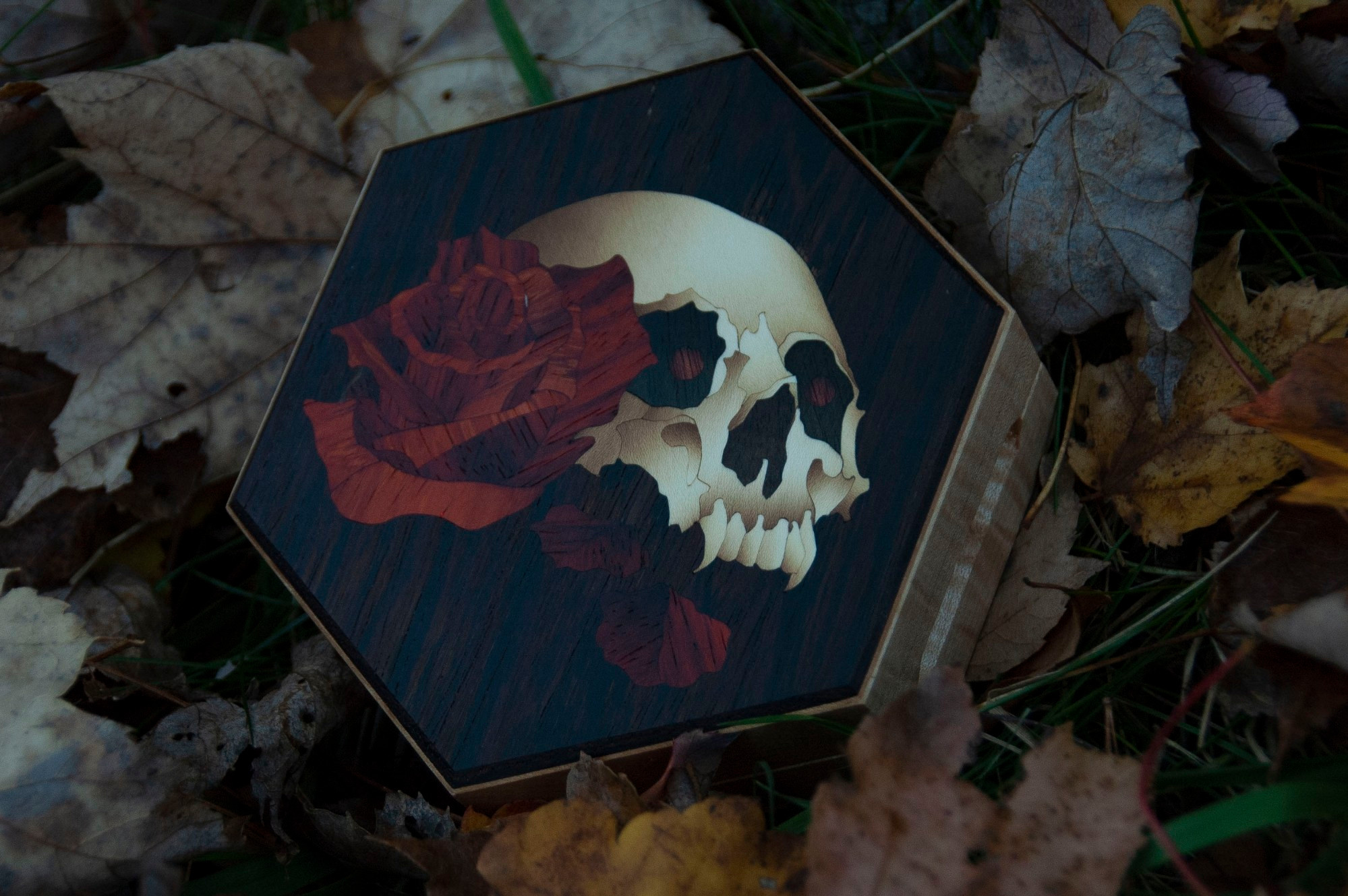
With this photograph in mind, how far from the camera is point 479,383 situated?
3.52 feet

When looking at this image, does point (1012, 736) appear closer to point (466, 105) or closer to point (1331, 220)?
point (1331, 220)

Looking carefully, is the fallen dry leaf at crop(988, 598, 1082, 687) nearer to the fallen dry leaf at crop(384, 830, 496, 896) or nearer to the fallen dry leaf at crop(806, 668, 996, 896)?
the fallen dry leaf at crop(806, 668, 996, 896)

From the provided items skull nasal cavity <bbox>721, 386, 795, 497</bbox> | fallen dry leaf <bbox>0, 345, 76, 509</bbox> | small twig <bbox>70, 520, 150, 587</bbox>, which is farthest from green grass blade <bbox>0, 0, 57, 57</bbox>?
skull nasal cavity <bbox>721, 386, 795, 497</bbox>

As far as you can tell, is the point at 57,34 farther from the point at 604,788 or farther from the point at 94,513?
the point at 604,788

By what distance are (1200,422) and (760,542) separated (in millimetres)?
426

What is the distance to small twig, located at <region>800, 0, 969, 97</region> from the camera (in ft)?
4.07

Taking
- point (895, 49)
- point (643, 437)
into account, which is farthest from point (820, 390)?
point (895, 49)

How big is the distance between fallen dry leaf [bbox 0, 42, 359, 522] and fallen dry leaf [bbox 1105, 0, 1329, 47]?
95 cm

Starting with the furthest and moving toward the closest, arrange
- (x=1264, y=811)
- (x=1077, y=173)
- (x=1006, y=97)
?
(x=1006, y=97)
(x=1077, y=173)
(x=1264, y=811)

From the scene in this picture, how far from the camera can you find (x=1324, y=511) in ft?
2.63

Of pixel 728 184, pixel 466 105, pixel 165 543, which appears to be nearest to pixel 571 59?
pixel 466 105

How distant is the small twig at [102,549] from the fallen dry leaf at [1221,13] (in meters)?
1.30

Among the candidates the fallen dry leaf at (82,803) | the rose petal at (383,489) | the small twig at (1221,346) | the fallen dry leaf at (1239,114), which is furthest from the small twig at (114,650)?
the fallen dry leaf at (1239,114)

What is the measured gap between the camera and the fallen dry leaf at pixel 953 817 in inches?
24.6
